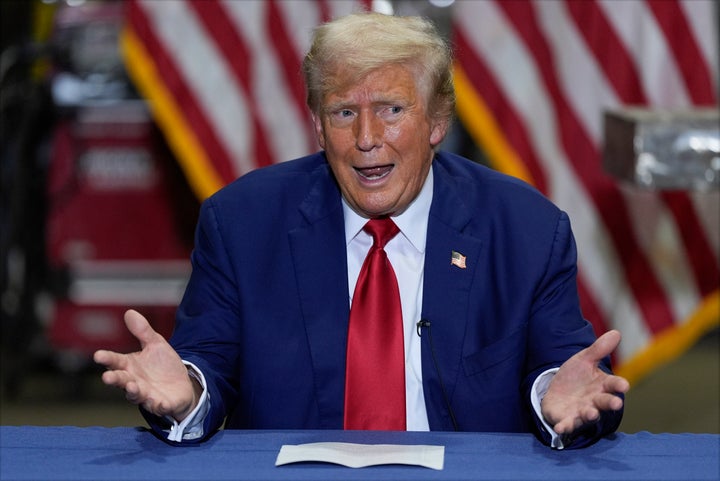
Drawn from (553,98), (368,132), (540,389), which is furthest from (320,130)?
(553,98)

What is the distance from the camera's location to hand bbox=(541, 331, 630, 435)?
175 centimetres

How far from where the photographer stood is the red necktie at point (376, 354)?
2.08 m

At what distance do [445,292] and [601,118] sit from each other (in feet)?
4.86

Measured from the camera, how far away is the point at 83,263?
179 inches

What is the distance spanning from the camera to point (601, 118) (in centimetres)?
348

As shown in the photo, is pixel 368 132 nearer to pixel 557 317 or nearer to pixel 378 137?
pixel 378 137

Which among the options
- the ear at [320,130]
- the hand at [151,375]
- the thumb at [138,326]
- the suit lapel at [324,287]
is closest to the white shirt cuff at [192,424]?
the hand at [151,375]

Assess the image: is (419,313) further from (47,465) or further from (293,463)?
(47,465)

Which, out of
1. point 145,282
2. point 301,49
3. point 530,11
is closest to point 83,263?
point 145,282

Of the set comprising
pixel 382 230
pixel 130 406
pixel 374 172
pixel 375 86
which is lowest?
pixel 130 406

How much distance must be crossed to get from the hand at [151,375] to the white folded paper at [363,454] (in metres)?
0.19

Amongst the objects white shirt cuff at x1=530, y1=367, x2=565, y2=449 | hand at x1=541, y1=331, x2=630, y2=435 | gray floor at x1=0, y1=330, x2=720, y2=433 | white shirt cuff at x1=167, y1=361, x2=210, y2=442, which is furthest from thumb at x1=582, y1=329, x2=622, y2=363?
gray floor at x1=0, y1=330, x2=720, y2=433

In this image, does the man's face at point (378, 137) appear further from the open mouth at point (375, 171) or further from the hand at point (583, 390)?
the hand at point (583, 390)

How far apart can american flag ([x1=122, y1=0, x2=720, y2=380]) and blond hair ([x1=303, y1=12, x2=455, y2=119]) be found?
1.29m
